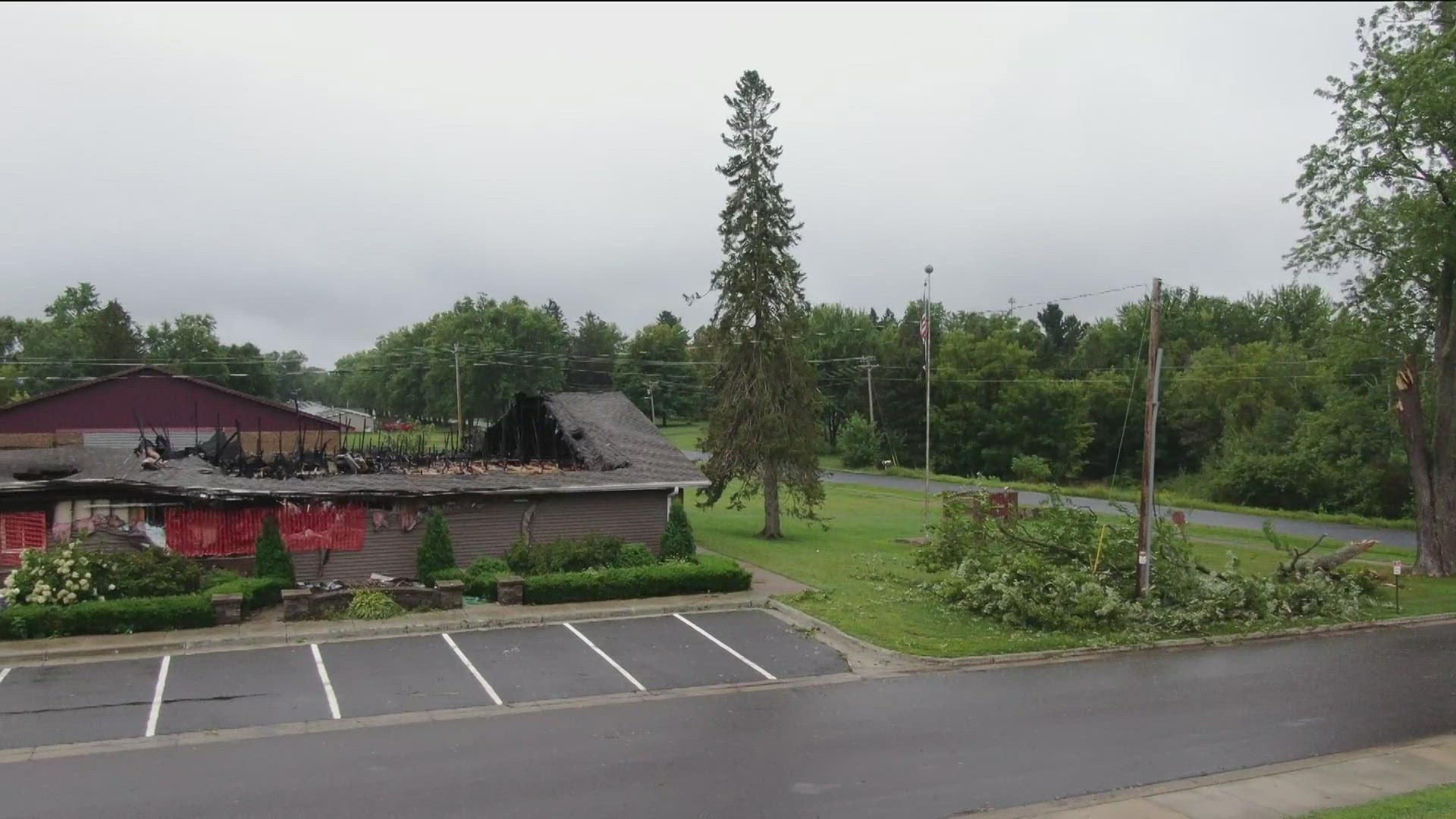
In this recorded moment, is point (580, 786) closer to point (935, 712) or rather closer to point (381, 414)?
point (935, 712)

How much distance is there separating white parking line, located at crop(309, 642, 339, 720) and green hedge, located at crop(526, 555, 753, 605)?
4.62 metres

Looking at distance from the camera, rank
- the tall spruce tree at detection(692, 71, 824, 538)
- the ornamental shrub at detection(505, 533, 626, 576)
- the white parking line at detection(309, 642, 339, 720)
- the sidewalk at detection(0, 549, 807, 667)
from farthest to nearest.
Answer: the tall spruce tree at detection(692, 71, 824, 538)
the ornamental shrub at detection(505, 533, 626, 576)
the sidewalk at detection(0, 549, 807, 667)
the white parking line at detection(309, 642, 339, 720)

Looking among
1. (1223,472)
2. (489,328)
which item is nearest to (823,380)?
(489,328)

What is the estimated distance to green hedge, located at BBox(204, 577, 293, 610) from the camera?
61.0 feet

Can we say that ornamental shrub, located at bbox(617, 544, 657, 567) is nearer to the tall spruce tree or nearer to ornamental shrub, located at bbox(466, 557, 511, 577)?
ornamental shrub, located at bbox(466, 557, 511, 577)

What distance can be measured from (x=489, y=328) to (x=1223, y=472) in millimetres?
54259

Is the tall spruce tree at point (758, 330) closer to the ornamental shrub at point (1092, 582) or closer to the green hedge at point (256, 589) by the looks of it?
the ornamental shrub at point (1092, 582)

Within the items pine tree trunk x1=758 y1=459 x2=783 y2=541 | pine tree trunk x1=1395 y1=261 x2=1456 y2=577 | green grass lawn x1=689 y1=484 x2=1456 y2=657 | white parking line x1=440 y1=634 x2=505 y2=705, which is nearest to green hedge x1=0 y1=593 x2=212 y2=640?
white parking line x1=440 y1=634 x2=505 y2=705

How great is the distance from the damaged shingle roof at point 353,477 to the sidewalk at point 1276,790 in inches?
602

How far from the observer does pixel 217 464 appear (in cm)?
2570

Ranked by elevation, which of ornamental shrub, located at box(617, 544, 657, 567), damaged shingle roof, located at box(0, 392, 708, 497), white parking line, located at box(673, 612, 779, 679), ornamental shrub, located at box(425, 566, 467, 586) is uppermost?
damaged shingle roof, located at box(0, 392, 708, 497)

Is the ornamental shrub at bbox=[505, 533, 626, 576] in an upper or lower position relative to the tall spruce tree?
lower

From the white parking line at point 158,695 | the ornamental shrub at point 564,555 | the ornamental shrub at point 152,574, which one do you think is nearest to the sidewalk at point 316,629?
the white parking line at point 158,695

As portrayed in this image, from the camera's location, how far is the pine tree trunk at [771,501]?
31578mm
